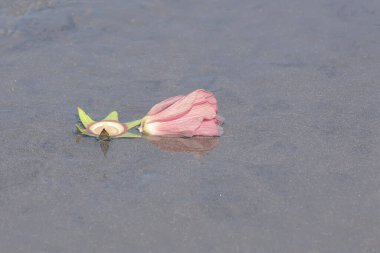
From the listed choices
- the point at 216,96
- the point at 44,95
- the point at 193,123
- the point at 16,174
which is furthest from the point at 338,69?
the point at 16,174

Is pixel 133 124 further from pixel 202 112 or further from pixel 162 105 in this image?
pixel 202 112

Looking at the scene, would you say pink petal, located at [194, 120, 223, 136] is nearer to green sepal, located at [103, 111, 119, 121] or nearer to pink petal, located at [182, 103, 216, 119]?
pink petal, located at [182, 103, 216, 119]

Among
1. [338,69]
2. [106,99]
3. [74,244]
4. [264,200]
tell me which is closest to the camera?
[74,244]

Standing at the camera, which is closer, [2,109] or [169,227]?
[169,227]

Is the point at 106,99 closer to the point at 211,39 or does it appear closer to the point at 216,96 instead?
the point at 216,96

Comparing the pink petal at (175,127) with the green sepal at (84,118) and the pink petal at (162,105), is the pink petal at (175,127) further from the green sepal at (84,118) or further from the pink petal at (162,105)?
the green sepal at (84,118)

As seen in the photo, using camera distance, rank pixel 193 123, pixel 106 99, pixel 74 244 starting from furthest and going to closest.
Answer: pixel 106 99 → pixel 193 123 → pixel 74 244

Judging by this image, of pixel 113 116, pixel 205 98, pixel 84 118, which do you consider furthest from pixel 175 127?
pixel 84 118
